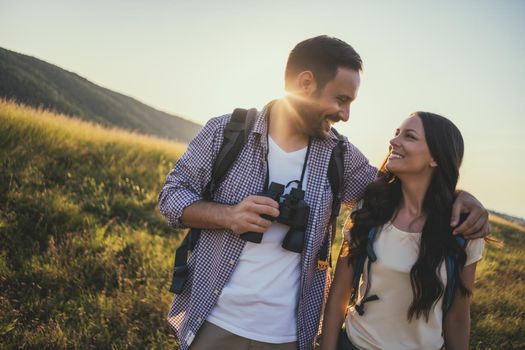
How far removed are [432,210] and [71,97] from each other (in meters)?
53.4

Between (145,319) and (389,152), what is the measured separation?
301 centimetres

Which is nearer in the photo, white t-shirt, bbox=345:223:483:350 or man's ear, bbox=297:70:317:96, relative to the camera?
white t-shirt, bbox=345:223:483:350

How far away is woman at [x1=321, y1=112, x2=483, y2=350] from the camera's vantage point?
2062 mm

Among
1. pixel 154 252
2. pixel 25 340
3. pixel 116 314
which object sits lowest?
pixel 25 340

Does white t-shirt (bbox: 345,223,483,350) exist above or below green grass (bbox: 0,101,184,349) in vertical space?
above

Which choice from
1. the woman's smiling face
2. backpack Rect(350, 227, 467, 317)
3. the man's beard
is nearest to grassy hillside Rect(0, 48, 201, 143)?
the man's beard

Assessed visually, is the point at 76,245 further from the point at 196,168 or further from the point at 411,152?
the point at 411,152

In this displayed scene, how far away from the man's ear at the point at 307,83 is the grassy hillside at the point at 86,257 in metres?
2.72

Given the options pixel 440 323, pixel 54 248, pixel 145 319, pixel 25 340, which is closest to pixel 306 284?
pixel 440 323

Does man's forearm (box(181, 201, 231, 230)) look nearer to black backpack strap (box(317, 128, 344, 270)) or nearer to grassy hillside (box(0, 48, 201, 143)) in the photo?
black backpack strap (box(317, 128, 344, 270))

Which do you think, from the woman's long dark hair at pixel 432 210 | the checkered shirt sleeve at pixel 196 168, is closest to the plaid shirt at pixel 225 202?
the checkered shirt sleeve at pixel 196 168

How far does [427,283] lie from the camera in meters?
2.00

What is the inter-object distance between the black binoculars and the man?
0.29ft

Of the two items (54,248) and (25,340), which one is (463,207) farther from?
(54,248)
